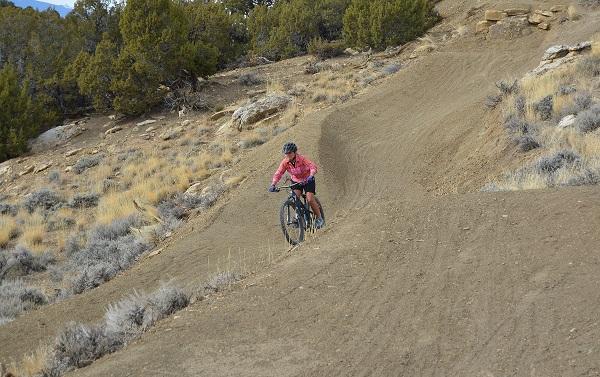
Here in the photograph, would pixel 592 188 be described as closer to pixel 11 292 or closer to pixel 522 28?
pixel 11 292

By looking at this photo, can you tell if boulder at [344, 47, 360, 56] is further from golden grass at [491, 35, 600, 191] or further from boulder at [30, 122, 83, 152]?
golden grass at [491, 35, 600, 191]

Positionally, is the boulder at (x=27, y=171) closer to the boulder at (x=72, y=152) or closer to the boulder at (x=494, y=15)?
the boulder at (x=72, y=152)

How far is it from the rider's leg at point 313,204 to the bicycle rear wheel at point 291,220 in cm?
24

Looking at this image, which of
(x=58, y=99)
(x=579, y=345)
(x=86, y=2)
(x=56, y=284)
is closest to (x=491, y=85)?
(x=56, y=284)

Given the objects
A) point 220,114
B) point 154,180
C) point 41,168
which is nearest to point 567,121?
point 154,180

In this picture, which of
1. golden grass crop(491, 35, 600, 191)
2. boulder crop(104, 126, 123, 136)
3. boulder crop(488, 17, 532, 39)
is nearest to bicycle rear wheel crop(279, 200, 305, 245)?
golden grass crop(491, 35, 600, 191)

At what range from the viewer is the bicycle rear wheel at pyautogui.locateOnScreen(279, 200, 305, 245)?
9102 mm

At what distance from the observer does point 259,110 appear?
19.9m

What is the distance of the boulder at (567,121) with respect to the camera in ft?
35.0

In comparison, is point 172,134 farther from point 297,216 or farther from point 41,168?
point 297,216

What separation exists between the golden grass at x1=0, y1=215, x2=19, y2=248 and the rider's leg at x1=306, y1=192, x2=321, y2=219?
30.0 ft

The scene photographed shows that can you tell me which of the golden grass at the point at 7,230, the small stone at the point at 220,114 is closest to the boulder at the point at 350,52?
the small stone at the point at 220,114

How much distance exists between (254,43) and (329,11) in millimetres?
4932

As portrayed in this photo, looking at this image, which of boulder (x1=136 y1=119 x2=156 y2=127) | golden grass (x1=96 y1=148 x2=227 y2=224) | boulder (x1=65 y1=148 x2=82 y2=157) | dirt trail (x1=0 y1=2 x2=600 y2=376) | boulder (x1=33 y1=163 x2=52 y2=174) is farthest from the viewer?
boulder (x1=136 y1=119 x2=156 y2=127)
